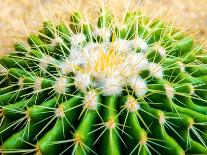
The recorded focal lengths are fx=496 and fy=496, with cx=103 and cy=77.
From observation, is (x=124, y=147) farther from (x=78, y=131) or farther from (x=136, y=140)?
(x=78, y=131)

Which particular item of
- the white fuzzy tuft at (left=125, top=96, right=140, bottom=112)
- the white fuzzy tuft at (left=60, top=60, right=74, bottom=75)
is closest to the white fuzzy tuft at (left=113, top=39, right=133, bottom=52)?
the white fuzzy tuft at (left=60, top=60, right=74, bottom=75)

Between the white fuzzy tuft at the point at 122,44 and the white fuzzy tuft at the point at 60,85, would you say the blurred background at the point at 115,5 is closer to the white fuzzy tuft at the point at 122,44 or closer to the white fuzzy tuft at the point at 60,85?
the white fuzzy tuft at the point at 122,44

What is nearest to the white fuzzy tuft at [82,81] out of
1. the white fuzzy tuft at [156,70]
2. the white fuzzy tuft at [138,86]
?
the white fuzzy tuft at [138,86]

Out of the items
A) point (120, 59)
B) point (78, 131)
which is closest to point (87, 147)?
point (78, 131)

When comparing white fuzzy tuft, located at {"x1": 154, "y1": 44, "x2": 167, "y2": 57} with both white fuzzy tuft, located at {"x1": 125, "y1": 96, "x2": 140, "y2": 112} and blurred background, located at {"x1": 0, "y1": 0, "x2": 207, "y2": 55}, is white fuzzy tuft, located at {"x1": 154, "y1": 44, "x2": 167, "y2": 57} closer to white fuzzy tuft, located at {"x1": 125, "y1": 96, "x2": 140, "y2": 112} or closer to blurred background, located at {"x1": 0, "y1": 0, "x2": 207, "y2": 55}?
white fuzzy tuft, located at {"x1": 125, "y1": 96, "x2": 140, "y2": 112}

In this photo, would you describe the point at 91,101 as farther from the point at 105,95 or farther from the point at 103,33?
the point at 103,33

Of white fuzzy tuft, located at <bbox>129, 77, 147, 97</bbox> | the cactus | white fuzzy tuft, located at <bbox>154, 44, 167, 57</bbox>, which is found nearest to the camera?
the cactus
